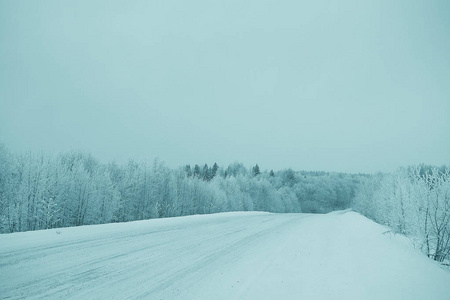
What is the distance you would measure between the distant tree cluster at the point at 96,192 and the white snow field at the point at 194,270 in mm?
17098

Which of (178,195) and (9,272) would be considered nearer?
(9,272)

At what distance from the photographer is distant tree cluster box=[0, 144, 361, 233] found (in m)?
24.7

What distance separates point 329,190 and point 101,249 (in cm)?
12216

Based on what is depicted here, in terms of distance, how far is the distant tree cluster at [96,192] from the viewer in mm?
24719

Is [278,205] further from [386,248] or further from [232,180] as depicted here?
[386,248]

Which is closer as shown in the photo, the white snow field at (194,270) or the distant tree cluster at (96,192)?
the white snow field at (194,270)

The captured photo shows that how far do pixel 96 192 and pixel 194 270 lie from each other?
2900 centimetres

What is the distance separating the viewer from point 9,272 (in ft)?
21.3

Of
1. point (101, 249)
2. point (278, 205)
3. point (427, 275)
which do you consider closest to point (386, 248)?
point (427, 275)

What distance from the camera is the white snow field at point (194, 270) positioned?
6.19 metres

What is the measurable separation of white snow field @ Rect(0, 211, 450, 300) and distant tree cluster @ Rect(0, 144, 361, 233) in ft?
56.1

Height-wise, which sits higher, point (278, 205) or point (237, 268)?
point (237, 268)

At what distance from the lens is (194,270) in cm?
800

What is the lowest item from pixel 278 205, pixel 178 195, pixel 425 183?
pixel 278 205
